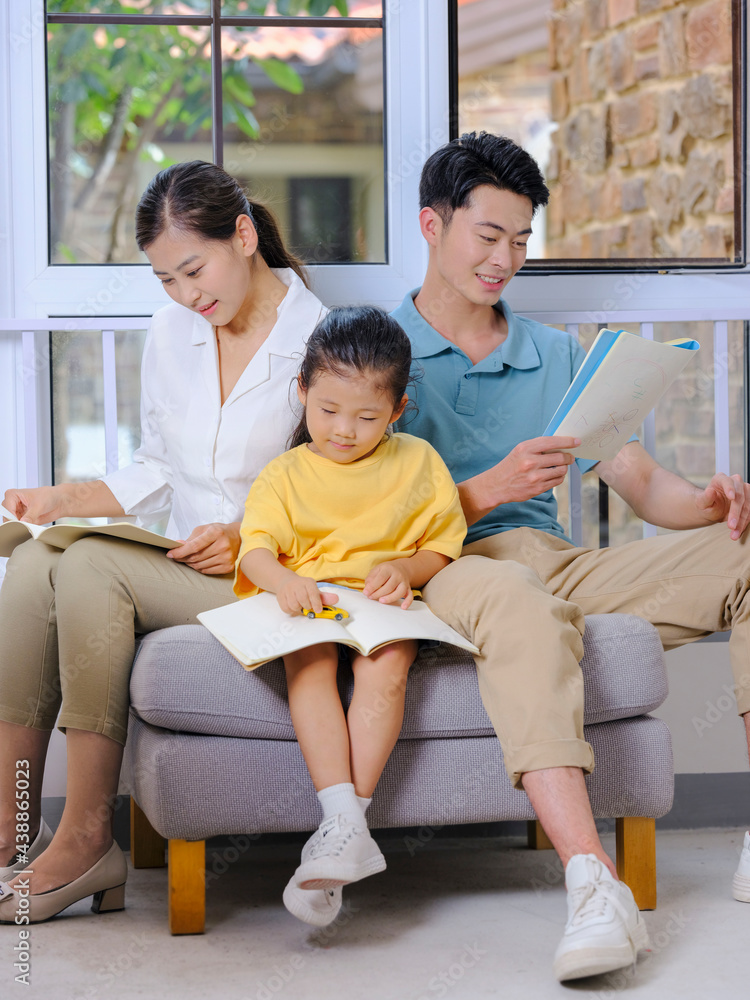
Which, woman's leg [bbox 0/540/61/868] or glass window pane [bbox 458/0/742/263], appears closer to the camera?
woman's leg [bbox 0/540/61/868]

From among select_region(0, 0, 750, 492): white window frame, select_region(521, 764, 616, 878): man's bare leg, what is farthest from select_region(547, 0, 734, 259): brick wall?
select_region(521, 764, 616, 878): man's bare leg

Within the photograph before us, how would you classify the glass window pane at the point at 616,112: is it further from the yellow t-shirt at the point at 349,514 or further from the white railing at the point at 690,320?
the yellow t-shirt at the point at 349,514

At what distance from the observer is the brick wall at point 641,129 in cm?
225

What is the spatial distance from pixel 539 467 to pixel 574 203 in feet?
4.65

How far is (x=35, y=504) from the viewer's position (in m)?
1.58

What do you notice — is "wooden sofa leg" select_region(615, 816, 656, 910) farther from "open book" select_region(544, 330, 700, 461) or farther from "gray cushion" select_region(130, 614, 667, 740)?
"open book" select_region(544, 330, 700, 461)

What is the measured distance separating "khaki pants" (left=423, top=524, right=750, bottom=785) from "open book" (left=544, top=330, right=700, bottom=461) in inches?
8.1

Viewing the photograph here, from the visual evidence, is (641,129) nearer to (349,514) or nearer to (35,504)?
(349,514)

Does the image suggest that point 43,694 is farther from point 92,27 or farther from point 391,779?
point 92,27

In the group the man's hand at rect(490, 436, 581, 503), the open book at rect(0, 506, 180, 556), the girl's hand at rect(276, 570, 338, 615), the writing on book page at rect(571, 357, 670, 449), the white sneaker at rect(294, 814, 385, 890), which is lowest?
the white sneaker at rect(294, 814, 385, 890)

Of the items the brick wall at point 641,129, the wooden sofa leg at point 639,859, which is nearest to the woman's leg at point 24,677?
the wooden sofa leg at point 639,859

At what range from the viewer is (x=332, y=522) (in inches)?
56.5

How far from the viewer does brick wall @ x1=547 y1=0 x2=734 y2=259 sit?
225 centimetres

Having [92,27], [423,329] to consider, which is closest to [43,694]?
[423,329]
